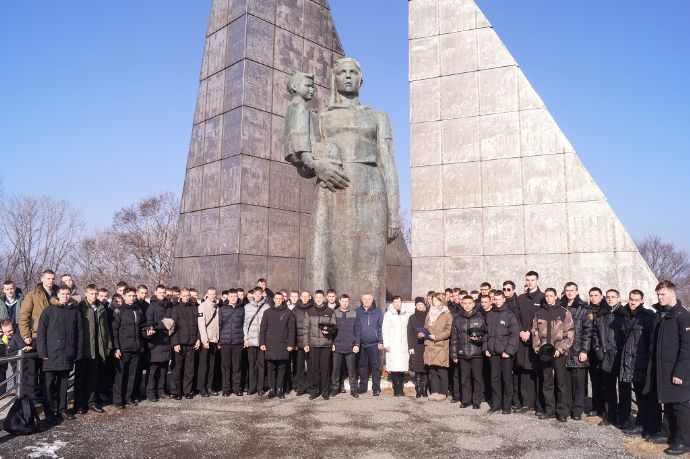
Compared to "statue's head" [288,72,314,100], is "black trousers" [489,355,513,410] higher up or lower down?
lower down

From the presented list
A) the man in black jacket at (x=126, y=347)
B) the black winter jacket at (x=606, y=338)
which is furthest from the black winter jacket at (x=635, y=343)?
the man in black jacket at (x=126, y=347)

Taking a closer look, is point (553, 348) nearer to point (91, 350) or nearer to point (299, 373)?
point (299, 373)

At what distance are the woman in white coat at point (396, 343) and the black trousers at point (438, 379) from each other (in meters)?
0.38

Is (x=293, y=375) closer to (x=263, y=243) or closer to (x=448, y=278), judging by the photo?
(x=263, y=243)

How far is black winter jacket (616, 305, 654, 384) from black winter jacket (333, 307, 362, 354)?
340 cm

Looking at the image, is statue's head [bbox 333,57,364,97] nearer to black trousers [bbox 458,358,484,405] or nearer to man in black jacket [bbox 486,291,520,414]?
man in black jacket [bbox 486,291,520,414]

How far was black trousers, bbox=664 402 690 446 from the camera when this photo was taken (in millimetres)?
5332

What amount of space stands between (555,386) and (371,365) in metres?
2.61

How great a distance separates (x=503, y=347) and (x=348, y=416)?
226 cm

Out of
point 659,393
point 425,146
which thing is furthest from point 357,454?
point 425,146

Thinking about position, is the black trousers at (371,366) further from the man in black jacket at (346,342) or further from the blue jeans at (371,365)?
the man in black jacket at (346,342)

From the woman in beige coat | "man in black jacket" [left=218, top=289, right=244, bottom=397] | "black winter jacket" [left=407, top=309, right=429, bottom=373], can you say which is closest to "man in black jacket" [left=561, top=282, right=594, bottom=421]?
the woman in beige coat

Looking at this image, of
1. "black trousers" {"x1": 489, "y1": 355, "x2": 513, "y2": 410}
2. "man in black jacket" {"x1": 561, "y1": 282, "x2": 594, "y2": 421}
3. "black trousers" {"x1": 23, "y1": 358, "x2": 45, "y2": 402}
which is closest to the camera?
"black trousers" {"x1": 23, "y1": 358, "x2": 45, "y2": 402}

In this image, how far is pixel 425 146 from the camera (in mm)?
14852
